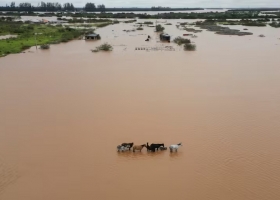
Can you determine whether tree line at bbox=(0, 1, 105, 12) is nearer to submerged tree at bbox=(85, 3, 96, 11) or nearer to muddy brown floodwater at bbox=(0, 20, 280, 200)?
submerged tree at bbox=(85, 3, 96, 11)

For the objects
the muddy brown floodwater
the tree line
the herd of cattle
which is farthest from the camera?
the tree line

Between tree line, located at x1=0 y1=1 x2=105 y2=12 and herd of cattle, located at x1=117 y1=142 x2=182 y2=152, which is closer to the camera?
herd of cattle, located at x1=117 y1=142 x2=182 y2=152

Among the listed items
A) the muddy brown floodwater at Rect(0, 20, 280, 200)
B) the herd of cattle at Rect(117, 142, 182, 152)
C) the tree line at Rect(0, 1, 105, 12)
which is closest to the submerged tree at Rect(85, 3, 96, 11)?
the tree line at Rect(0, 1, 105, 12)

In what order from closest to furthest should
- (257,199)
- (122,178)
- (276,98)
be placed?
(257,199)
(122,178)
(276,98)

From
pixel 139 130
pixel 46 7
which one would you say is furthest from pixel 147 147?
pixel 46 7

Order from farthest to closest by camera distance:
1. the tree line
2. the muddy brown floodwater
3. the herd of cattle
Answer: the tree line → the herd of cattle → the muddy brown floodwater

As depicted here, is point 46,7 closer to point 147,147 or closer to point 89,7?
point 89,7

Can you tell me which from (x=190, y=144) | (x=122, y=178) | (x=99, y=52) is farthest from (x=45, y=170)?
(x=99, y=52)

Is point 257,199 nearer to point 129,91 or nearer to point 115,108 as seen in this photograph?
point 115,108

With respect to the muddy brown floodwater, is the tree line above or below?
above
